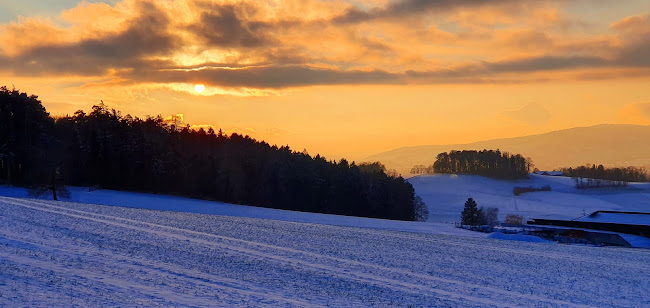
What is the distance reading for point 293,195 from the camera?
101812 millimetres

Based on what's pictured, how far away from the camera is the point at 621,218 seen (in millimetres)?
83750

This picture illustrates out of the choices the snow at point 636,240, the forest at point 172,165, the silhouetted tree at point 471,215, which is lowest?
the snow at point 636,240

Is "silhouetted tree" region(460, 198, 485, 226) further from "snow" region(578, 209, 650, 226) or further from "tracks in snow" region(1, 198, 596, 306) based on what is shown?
"tracks in snow" region(1, 198, 596, 306)

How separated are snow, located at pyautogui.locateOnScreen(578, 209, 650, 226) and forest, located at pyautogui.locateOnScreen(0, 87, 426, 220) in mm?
34264

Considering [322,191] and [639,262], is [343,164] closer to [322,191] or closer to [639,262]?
[322,191]

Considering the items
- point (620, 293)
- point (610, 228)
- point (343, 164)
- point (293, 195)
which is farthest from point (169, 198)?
point (620, 293)

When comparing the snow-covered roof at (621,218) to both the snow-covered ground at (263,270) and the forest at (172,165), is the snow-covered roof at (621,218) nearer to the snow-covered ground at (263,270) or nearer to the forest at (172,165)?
the forest at (172,165)

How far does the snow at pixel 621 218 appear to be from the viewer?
79.8 metres

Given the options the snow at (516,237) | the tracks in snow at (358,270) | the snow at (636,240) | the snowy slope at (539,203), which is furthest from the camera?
the snowy slope at (539,203)

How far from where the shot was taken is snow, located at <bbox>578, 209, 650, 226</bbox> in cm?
7981

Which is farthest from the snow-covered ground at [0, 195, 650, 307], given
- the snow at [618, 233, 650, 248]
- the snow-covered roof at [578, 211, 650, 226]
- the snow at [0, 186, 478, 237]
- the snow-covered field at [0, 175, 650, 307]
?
the snow-covered roof at [578, 211, 650, 226]

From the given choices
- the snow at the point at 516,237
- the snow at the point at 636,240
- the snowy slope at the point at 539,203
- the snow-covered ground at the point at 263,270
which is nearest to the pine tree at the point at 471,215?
the snowy slope at the point at 539,203

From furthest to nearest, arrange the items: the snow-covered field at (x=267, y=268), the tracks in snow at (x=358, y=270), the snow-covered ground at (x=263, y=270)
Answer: the tracks in snow at (x=358, y=270) → the snow-covered field at (x=267, y=268) → the snow-covered ground at (x=263, y=270)

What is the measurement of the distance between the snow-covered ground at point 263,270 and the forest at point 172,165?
42051 mm
